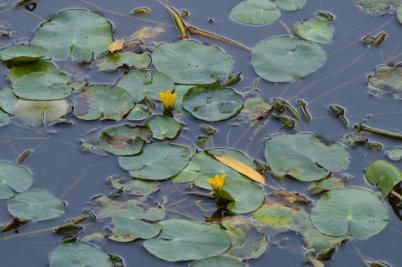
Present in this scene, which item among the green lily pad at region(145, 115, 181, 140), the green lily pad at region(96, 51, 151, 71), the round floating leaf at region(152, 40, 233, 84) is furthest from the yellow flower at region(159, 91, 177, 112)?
the green lily pad at region(96, 51, 151, 71)

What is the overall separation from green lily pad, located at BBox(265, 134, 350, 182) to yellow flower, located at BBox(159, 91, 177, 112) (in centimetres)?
37

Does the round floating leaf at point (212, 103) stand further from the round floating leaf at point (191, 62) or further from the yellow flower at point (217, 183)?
the yellow flower at point (217, 183)

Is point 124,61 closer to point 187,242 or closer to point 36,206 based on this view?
point 36,206

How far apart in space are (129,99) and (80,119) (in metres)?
0.19

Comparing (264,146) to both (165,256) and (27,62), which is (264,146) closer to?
(165,256)

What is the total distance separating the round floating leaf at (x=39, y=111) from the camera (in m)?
3.29

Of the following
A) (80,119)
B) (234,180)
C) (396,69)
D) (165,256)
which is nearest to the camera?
(165,256)

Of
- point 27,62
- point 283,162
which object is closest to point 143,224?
point 283,162

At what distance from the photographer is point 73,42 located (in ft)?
11.7

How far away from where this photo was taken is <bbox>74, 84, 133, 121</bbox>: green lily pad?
3.29 meters

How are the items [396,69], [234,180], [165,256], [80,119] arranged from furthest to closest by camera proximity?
[396,69]
[80,119]
[234,180]
[165,256]

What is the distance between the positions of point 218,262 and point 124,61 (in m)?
1.05

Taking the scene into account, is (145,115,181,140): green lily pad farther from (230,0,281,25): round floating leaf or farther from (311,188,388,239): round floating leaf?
(230,0,281,25): round floating leaf

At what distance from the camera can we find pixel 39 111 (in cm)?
331
